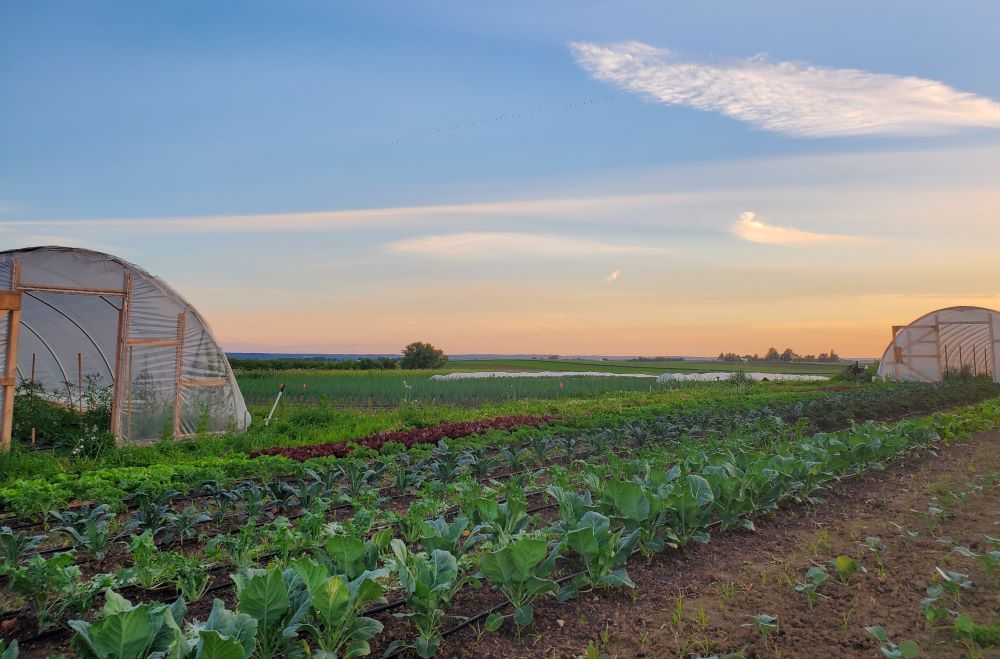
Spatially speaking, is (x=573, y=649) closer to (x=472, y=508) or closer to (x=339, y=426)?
(x=472, y=508)

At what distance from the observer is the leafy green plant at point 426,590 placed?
3.86 metres

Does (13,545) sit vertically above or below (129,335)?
below

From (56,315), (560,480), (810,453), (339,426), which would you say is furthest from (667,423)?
→ (56,315)

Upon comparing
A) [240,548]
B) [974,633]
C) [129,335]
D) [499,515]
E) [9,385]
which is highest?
[129,335]

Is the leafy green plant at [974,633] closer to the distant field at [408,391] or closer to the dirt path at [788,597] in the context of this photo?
the dirt path at [788,597]

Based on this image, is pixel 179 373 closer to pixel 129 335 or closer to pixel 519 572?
pixel 129 335

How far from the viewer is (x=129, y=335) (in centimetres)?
1255

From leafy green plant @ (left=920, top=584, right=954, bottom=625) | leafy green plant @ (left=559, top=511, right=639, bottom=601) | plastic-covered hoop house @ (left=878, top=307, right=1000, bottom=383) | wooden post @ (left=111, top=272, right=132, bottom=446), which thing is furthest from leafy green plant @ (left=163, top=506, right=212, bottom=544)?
plastic-covered hoop house @ (left=878, top=307, right=1000, bottom=383)

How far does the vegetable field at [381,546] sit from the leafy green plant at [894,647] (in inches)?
2.2

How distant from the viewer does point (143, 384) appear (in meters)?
12.7

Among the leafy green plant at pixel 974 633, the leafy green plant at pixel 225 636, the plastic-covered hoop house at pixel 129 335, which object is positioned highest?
the plastic-covered hoop house at pixel 129 335

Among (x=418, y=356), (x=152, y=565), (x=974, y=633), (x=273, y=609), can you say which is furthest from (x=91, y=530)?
(x=418, y=356)

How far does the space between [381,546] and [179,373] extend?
980 cm

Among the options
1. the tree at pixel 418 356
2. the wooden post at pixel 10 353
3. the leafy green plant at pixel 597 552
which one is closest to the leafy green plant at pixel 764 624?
the leafy green plant at pixel 597 552
